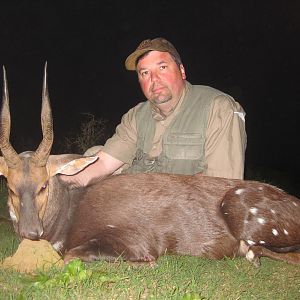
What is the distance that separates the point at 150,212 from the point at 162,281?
3.78 feet

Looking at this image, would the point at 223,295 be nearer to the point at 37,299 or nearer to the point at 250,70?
the point at 37,299

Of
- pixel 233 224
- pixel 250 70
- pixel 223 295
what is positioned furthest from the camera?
pixel 250 70

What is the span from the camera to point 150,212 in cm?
481

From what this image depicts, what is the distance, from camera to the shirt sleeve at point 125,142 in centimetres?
600

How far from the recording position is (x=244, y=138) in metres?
5.52

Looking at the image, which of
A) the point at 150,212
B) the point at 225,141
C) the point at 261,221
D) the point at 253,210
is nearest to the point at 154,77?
the point at 225,141

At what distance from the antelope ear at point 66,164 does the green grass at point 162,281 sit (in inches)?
32.5

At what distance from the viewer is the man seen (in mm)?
5379

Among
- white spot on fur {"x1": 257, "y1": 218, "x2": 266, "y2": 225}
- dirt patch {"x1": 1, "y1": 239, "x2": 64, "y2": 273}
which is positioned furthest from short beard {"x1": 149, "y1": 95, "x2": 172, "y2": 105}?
dirt patch {"x1": 1, "y1": 239, "x2": 64, "y2": 273}

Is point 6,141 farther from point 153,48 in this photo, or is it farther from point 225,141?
point 225,141

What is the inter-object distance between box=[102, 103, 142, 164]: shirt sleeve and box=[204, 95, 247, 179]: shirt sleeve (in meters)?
1.04

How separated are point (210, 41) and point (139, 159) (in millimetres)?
52165

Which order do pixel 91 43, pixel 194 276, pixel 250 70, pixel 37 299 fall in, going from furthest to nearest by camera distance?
pixel 91 43
pixel 250 70
pixel 194 276
pixel 37 299

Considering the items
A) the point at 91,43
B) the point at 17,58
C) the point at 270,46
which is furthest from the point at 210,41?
the point at 17,58
